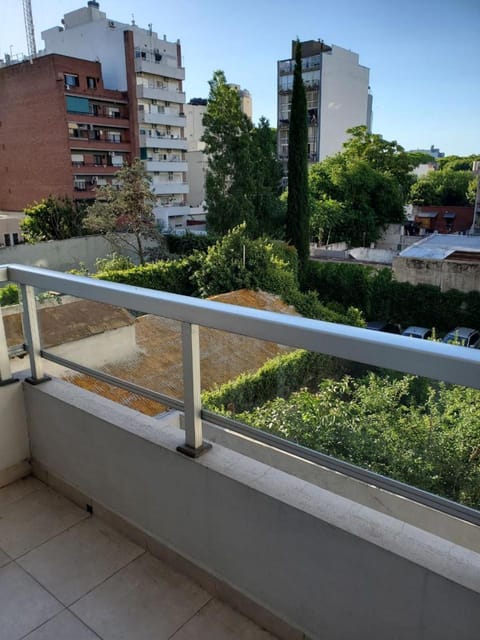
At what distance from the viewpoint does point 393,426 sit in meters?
1.37

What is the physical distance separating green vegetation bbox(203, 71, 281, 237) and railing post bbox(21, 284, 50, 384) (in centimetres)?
1917

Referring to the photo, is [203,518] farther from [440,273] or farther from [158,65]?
[158,65]

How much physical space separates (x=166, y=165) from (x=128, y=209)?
15857 mm

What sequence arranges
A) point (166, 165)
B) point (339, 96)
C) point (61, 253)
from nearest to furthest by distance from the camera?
point (61, 253)
point (166, 165)
point (339, 96)

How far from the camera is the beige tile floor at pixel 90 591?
1461 millimetres

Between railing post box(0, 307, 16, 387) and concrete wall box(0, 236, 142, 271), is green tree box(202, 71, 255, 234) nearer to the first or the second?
concrete wall box(0, 236, 142, 271)

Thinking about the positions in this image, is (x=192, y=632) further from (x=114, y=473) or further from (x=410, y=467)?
(x=410, y=467)

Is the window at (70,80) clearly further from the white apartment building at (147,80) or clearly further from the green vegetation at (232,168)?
the green vegetation at (232,168)

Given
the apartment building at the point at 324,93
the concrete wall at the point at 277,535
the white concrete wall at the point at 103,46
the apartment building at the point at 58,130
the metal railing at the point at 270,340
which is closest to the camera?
the metal railing at the point at 270,340

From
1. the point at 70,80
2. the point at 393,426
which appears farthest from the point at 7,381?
the point at 70,80

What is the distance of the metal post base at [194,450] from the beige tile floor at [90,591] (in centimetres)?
47

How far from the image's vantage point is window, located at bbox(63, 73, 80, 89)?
85.9 feet

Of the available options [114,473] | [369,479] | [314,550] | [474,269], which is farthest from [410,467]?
[474,269]

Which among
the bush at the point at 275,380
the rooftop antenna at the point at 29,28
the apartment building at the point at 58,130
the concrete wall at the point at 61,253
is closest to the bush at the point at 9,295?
the bush at the point at 275,380
